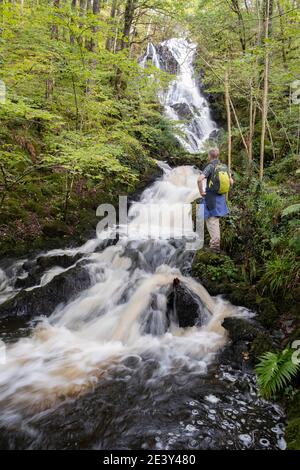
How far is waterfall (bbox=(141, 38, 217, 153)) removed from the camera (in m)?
18.2

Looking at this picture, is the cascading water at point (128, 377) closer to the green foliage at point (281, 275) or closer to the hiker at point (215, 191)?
the green foliage at point (281, 275)

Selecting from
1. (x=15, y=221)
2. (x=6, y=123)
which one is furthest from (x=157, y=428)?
(x=6, y=123)

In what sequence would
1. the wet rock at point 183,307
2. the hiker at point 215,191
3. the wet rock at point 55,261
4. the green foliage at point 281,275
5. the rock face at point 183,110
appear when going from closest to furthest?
the green foliage at point 281,275 → the wet rock at point 183,307 → the hiker at point 215,191 → the wet rock at point 55,261 → the rock face at point 183,110

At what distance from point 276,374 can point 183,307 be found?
89.2 inches

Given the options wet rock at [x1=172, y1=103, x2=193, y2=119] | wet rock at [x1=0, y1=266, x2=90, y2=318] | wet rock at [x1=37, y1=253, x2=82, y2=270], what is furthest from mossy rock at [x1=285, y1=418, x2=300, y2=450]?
wet rock at [x1=172, y1=103, x2=193, y2=119]

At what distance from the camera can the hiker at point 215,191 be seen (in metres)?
6.86

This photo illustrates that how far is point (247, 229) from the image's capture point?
6.81 meters

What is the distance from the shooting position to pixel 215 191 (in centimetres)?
697

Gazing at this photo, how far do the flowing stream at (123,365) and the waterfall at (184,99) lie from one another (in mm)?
10213

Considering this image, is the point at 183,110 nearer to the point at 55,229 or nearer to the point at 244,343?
the point at 55,229

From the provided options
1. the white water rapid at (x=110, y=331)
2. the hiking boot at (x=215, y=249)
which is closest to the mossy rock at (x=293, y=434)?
the white water rapid at (x=110, y=331)

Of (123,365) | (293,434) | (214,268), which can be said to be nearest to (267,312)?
(214,268)

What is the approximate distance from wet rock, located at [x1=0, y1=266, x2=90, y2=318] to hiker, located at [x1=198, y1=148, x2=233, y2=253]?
9.78ft
